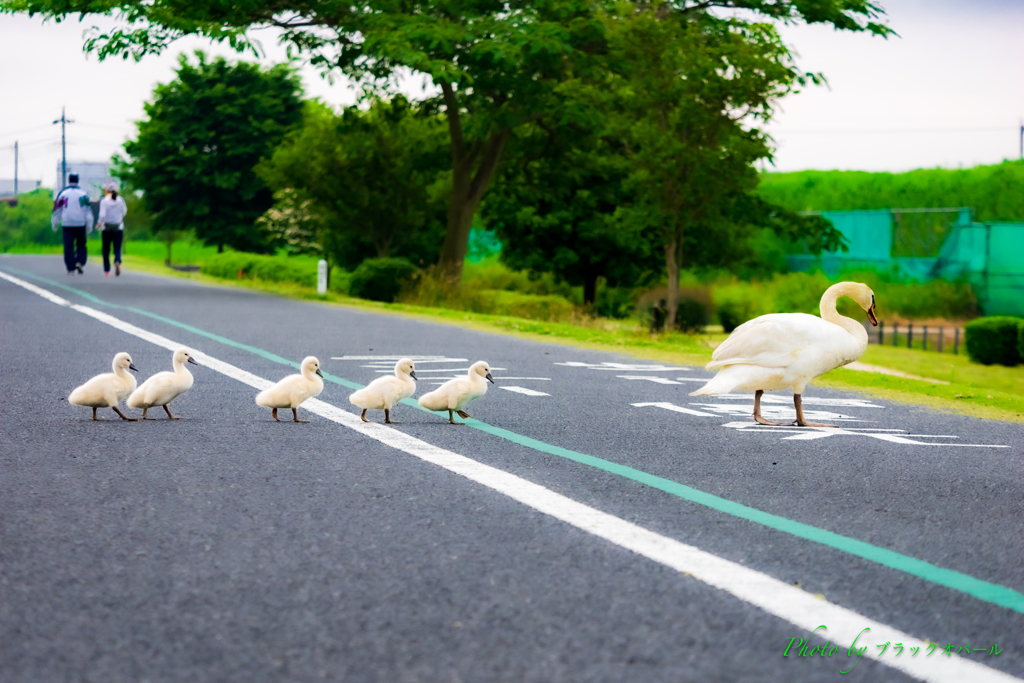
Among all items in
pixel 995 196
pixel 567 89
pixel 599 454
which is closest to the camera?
pixel 599 454

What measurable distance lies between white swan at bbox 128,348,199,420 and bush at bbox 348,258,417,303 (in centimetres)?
1835

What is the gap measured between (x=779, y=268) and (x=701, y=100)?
16481 millimetres

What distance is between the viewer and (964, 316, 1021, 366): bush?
21.8m

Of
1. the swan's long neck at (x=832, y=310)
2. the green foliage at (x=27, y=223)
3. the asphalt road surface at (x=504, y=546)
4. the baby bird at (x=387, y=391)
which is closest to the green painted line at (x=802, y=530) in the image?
the asphalt road surface at (x=504, y=546)

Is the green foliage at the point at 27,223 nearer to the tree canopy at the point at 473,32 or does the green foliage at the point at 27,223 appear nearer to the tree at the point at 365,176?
the tree at the point at 365,176

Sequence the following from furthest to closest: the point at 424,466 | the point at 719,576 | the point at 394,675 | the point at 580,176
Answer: the point at 580,176, the point at 424,466, the point at 719,576, the point at 394,675

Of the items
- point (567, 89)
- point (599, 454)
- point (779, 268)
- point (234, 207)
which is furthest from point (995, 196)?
point (599, 454)

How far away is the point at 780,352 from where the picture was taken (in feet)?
21.9

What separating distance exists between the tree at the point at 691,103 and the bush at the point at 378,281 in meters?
5.74

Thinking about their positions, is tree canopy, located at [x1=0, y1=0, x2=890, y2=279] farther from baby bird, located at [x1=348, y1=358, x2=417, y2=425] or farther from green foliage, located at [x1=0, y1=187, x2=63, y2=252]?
green foliage, located at [x1=0, y1=187, x2=63, y2=252]

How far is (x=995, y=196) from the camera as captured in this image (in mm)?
37188

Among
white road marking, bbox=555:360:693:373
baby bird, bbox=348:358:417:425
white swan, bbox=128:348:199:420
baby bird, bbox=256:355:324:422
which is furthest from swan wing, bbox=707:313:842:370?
white road marking, bbox=555:360:693:373

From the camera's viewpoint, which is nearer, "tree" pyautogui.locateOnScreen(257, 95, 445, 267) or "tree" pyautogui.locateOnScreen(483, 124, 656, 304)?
"tree" pyautogui.locateOnScreen(483, 124, 656, 304)

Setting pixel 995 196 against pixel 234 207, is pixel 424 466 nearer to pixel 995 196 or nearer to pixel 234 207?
pixel 995 196
